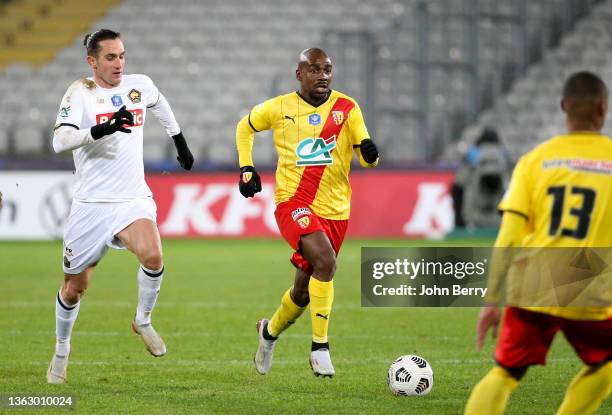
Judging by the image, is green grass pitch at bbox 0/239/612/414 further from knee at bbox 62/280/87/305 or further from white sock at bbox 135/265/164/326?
knee at bbox 62/280/87/305

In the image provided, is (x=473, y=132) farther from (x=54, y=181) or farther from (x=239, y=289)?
(x=239, y=289)

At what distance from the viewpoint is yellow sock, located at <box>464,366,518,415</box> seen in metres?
5.02

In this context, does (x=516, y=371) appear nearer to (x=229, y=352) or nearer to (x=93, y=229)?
(x=93, y=229)

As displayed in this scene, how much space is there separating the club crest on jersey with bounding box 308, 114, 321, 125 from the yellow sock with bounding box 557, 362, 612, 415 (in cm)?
335

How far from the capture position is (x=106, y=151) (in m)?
7.72

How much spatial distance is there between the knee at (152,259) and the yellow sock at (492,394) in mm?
3116

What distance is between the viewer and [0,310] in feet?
38.3

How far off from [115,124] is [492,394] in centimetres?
329

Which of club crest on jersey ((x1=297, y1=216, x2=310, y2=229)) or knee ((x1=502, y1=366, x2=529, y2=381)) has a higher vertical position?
club crest on jersey ((x1=297, y1=216, x2=310, y2=229))

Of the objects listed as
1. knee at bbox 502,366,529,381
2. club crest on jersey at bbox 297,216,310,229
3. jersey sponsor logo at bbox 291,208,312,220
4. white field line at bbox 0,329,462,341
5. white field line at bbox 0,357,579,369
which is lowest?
white field line at bbox 0,329,462,341

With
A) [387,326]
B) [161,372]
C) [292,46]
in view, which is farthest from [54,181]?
[161,372]

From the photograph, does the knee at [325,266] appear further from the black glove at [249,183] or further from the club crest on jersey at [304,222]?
the black glove at [249,183]

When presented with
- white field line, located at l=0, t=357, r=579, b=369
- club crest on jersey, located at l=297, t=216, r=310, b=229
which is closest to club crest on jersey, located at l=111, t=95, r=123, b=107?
club crest on jersey, located at l=297, t=216, r=310, b=229

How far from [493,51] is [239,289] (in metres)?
9.90
